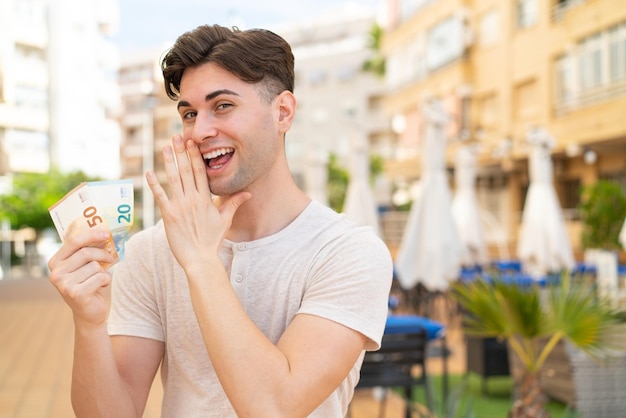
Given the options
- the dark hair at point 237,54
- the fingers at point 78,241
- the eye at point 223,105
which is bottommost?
the fingers at point 78,241

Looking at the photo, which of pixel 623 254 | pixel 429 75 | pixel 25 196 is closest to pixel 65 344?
pixel 623 254

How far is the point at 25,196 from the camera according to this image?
146 ft

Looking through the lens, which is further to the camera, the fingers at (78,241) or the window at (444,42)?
the window at (444,42)

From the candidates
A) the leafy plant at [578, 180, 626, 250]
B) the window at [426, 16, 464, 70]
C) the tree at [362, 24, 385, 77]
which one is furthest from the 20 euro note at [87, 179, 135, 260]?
the tree at [362, 24, 385, 77]

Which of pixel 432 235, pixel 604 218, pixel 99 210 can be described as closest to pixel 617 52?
pixel 604 218

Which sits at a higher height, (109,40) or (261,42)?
(109,40)

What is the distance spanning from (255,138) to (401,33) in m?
39.5

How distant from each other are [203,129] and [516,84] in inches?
Answer: 1147

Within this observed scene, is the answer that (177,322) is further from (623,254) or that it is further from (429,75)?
(429,75)

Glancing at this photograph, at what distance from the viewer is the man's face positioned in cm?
194

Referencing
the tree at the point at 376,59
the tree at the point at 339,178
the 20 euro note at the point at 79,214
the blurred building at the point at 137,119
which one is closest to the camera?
the 20 euro note at the point at 79,214

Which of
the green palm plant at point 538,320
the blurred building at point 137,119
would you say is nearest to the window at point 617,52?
the green palm plant at point 538,320

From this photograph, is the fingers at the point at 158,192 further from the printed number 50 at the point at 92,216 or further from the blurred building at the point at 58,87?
the blurred building at the point at 58,87

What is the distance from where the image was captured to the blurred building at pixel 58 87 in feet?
195
